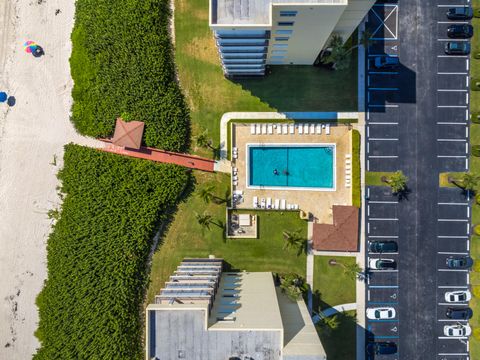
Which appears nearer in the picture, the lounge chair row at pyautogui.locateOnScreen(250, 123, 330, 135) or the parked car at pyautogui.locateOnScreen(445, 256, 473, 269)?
the parked car at pyautogui.locateOnScreen(445, 256, 473, 269)

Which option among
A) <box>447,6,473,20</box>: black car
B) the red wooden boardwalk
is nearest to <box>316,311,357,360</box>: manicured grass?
the red wooden boardwalk

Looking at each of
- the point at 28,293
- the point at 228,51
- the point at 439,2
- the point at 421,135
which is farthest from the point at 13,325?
the point at 439,2

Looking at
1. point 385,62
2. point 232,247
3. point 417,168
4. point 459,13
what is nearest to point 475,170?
point 417,168

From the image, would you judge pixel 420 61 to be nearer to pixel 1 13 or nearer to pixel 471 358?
pixel 471 358

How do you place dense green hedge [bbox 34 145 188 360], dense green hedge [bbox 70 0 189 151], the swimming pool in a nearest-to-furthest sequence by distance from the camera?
dense green hedge [bbox 34 145 188 360]
dense green hedge [bbox 70 0 189 151]
the swimming pool

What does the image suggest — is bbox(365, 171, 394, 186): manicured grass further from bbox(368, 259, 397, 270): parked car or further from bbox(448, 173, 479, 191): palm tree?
bbox(368, 259, 397, 270): parked car

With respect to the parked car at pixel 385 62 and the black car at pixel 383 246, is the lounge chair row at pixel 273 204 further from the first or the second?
the parked car at pixel 385 62
